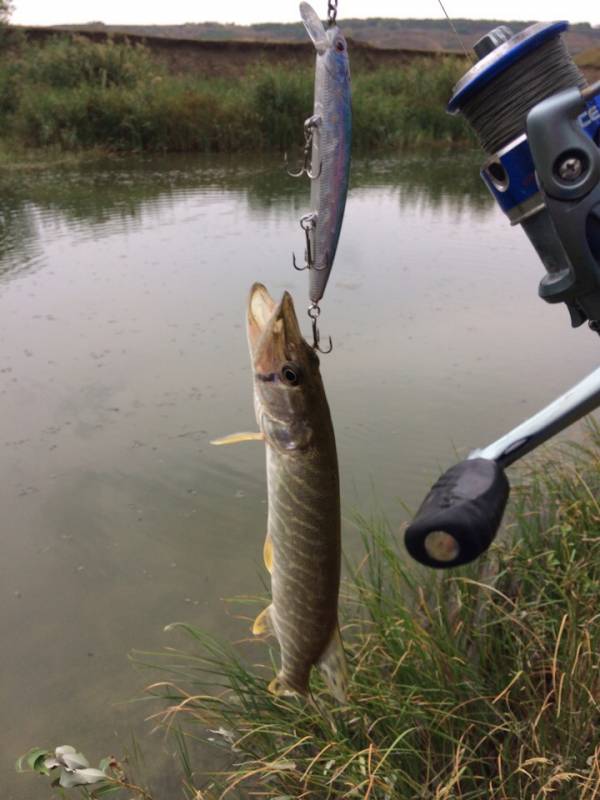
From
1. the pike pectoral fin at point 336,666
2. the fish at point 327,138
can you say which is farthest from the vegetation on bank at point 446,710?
the fish at point 327,138

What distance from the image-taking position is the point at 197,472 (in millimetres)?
3812

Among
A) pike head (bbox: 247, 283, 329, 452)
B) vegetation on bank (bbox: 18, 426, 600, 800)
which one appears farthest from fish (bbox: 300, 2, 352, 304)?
vegetation on bank (bbox: 18, 426, 600, 800)

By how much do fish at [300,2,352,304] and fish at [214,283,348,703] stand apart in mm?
138

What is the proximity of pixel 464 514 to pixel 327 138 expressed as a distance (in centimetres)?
65

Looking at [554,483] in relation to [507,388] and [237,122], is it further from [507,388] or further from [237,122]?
[237,122]

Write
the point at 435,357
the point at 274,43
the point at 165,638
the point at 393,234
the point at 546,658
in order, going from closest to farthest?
the point at 546,658 < the point at 165,638 < the point at 435,357 < the point at 393,234 < the point at 274,43

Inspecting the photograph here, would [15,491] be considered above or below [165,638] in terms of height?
above

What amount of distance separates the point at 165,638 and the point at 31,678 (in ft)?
1.66

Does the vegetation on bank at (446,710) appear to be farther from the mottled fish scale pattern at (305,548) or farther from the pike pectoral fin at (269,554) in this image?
the pike pectoral fin at (269,554)

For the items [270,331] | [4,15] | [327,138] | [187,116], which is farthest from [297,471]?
[4,15]

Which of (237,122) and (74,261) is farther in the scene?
(237,122)

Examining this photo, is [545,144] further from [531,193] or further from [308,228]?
[308,228]

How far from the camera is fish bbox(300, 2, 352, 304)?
3.71 feet

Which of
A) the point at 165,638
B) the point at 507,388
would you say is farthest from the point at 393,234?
the point at 165,638
